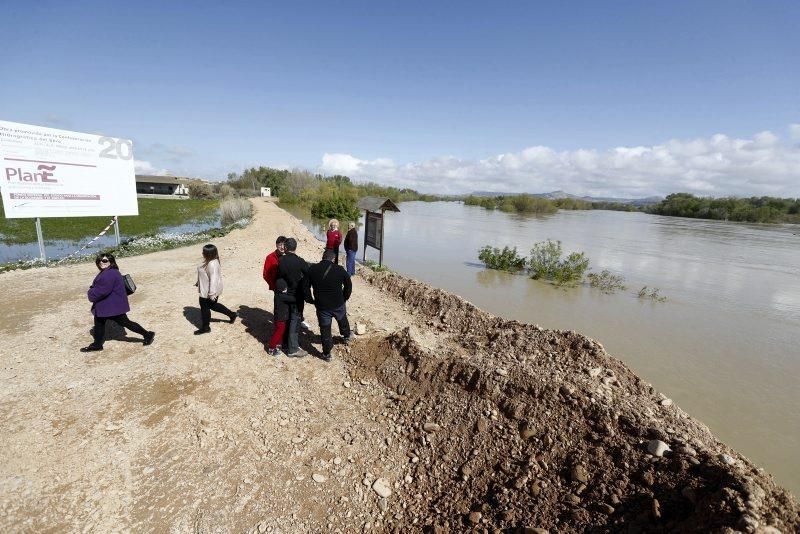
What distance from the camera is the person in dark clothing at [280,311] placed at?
17.5 ft

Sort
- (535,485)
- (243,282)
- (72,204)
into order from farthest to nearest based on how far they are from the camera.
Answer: (72,204) → (243,282) → (535,485)

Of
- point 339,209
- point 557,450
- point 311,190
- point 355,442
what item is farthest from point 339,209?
point 557,450

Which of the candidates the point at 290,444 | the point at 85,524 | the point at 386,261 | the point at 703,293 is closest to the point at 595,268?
the point at 703,293

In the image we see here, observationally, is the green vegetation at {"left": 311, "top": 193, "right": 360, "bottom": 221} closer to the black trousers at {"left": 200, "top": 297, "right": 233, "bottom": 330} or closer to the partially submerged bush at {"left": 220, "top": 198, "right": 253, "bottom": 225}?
the partially submerged bush at {"left": 220, "top": 198, "right": 253, "bottom": 225}

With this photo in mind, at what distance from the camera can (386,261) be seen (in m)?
17.0

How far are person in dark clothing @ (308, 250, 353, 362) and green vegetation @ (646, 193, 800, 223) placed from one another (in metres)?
82.7

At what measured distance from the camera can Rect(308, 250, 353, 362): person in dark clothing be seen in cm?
522

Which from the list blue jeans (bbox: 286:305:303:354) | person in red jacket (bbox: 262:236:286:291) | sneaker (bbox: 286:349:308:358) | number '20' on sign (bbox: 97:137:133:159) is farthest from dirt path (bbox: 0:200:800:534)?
number '20' on sign (bbox: 97:137:133:159)

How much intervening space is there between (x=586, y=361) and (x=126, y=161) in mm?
15494

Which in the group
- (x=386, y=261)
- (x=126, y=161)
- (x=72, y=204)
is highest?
(x=126, y=161)

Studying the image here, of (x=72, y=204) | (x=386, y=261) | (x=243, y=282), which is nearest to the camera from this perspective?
(x=243, y=282)

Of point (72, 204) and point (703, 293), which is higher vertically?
point (72, 204)

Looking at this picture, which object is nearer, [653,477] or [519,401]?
[653,477]

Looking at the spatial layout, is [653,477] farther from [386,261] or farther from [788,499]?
[386,261]
